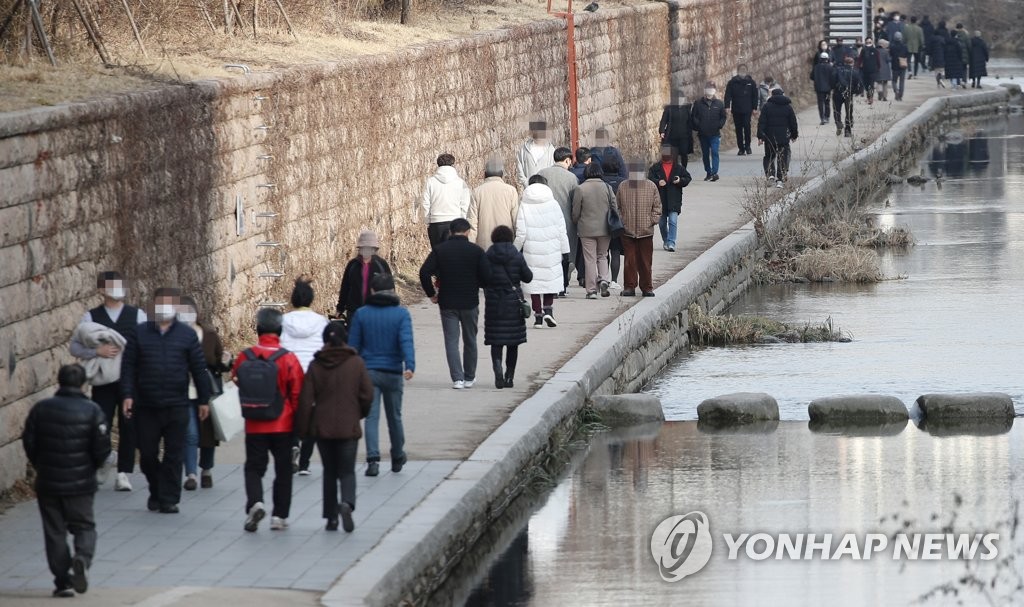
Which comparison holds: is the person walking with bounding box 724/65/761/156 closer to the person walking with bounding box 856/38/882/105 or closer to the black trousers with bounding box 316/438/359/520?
the person walking with bounding box 856/38/882/105

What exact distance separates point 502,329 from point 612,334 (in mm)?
2383

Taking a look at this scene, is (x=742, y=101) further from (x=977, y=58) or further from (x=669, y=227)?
(x=977, y=58)

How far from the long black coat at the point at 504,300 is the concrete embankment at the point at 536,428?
1.54 feet

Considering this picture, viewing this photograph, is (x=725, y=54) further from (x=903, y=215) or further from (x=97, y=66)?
(x=97, y=66)

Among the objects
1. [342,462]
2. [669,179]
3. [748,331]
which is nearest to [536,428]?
[342,462]

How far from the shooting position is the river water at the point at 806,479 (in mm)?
9711

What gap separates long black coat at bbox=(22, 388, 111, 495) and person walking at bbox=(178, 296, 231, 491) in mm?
1933

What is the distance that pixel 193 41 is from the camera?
58.1 ft

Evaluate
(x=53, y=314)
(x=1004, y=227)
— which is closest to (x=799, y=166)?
(x=1004, y=227)

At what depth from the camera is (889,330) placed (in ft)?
61.2

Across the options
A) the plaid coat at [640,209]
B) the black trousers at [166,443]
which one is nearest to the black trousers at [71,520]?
the black trousers at [166,443]

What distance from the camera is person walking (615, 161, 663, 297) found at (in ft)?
59.3

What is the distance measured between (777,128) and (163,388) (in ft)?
60.3

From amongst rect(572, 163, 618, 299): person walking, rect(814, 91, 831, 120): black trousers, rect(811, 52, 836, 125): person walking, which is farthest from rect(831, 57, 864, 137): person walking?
rect(572, 163, 618, 299): person walking
